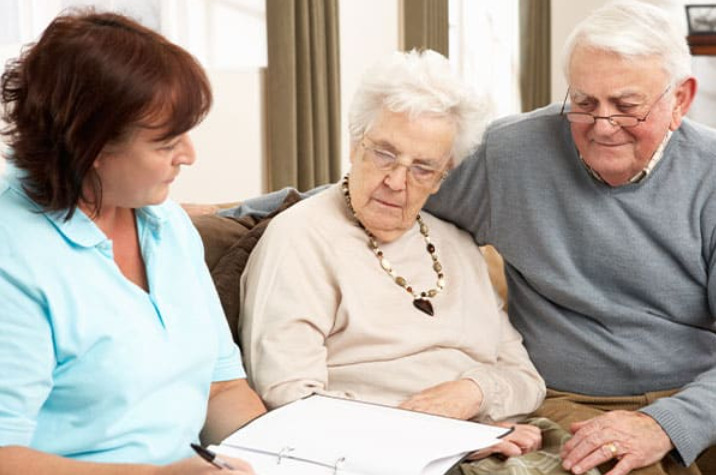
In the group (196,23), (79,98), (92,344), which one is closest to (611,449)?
(92,344)

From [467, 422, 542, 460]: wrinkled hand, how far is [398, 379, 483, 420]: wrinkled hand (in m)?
0.09

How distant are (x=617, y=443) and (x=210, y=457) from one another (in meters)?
0.87

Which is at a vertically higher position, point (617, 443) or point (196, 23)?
point (196, 23)

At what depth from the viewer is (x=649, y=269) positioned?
216 centimetres

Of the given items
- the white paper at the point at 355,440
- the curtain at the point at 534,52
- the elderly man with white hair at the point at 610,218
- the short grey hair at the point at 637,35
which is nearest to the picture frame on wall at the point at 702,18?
the curtain at the point at 534,52

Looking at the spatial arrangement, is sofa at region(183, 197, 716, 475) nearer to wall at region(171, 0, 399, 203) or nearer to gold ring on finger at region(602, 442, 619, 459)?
gold ring on finger at region(602, 442, 619, 459)

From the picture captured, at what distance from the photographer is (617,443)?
190 centimetres

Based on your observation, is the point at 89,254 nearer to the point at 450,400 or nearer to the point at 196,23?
the point at 450,400

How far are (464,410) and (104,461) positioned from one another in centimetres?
73

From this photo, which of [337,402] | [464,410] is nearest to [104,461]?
[337,402]

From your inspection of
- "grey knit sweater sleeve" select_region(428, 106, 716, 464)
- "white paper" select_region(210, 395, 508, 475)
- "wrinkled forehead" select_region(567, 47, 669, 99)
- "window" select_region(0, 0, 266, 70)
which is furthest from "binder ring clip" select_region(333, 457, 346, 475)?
"window" select_region(0, 0, 266, 70)

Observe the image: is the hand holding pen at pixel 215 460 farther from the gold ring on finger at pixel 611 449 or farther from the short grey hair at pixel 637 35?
the short grey hair at pixel 637 35

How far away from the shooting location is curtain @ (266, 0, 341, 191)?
4.22 m

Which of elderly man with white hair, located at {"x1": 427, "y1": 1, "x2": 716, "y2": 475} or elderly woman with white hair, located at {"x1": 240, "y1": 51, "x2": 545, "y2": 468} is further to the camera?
elderly man with white hair, located at {"x1": 427, "y1": 1, "x2": 716, "y2": 475}
